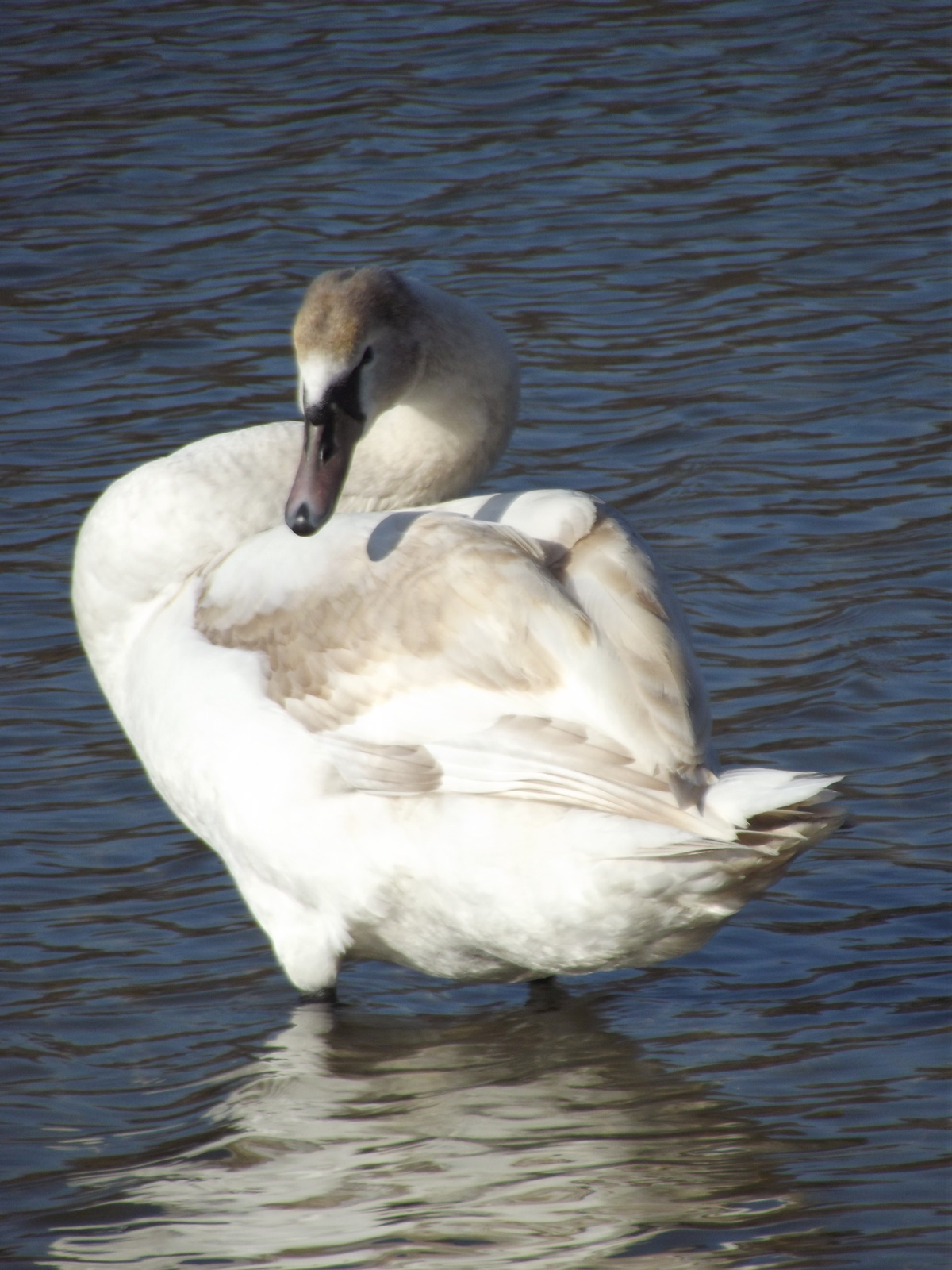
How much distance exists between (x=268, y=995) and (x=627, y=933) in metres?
1.08

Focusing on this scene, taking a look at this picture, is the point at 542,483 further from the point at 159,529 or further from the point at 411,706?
the point at 411,706

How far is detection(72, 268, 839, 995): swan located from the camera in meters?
3.87

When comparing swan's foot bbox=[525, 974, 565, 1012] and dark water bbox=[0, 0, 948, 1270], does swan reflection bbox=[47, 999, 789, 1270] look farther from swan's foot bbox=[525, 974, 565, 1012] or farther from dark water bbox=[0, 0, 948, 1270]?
swan's foot bbox=[525, 974, 565, 1012]

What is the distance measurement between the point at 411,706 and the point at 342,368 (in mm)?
908

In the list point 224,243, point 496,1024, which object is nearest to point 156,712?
point 496,1024

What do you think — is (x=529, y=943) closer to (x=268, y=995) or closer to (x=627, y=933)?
(x=627, y=933)

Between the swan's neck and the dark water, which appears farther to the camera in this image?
the swan's neck

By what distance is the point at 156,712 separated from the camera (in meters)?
4.55

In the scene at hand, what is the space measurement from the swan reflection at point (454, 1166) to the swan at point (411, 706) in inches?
9.2

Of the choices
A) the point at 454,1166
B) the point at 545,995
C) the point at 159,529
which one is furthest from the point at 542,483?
the point at 454,1166

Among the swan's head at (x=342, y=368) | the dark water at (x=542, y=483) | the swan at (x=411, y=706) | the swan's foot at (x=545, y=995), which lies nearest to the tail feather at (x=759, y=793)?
the swan at (x=411, y=706)

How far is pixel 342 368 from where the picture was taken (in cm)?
467

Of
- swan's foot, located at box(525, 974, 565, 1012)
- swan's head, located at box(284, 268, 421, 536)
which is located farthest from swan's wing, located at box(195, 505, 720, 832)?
swan's foot, located at box(525, 974, 565, 1012)

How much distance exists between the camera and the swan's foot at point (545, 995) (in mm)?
4625
